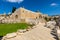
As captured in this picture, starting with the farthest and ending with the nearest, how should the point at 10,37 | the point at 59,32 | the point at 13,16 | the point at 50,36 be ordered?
1. the point at 13,16
2. the point at 10,37
3. the point at 50,36
4. the point at 59,32

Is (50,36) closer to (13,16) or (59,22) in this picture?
(59,22)

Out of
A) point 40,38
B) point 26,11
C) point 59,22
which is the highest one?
point 26,11

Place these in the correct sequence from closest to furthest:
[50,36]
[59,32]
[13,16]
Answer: [59,32], [50,36], [13,16]

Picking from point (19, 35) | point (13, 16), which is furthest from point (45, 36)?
point (13, 16)

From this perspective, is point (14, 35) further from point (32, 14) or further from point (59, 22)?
point (32, 14)

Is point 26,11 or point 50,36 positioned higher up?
point 26,11

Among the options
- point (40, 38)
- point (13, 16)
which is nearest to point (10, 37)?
point (40, 38)

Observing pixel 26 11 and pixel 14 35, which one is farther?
pixel 26 11

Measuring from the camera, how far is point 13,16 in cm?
5038

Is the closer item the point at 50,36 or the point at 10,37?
the point at 50,36

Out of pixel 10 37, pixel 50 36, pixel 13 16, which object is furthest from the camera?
pixel 13 16

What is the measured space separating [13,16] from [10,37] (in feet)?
114

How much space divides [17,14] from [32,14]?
5.11 meters

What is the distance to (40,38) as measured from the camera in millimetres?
14211
